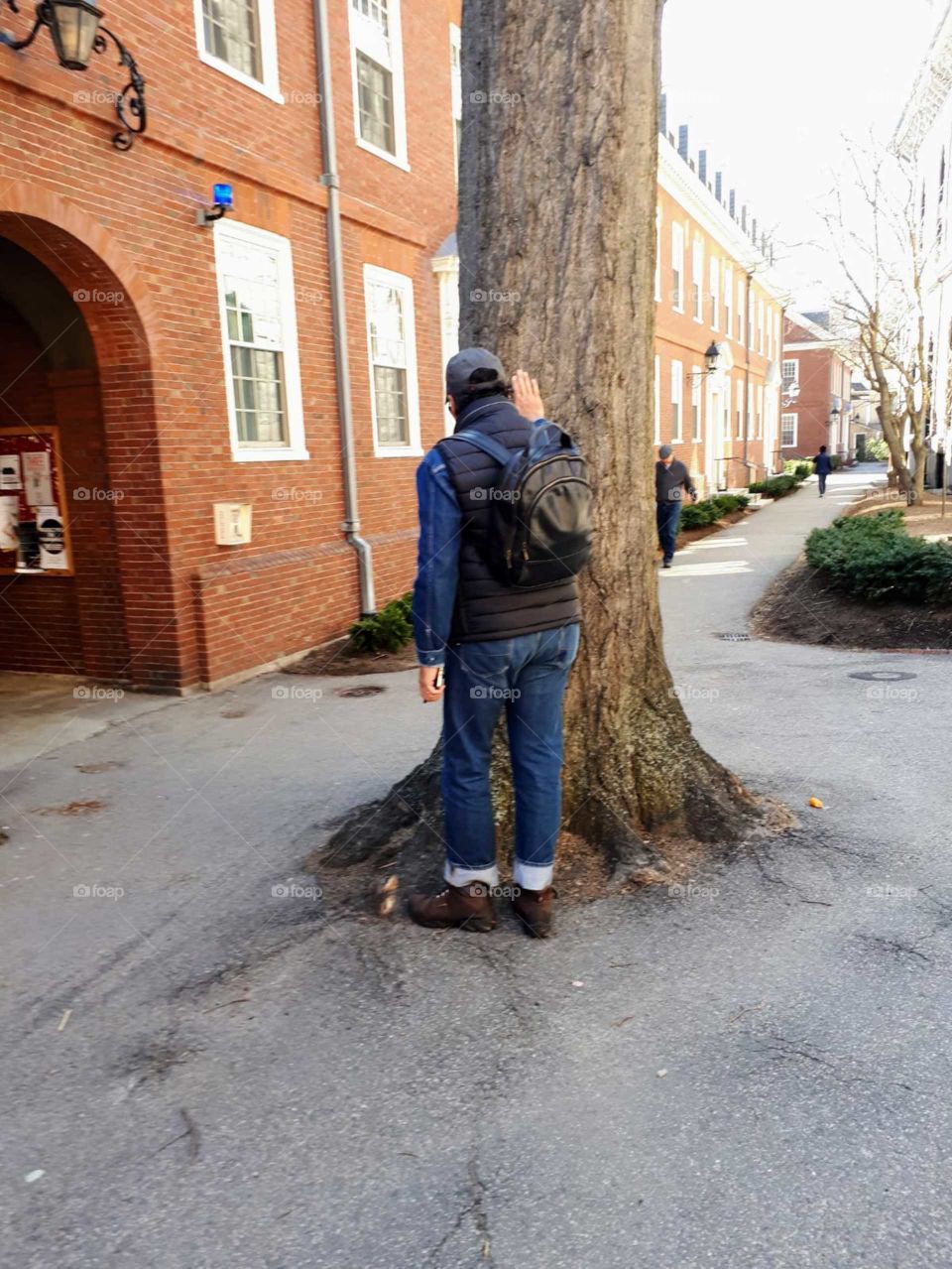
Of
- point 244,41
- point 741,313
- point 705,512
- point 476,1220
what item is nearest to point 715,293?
point 741,313

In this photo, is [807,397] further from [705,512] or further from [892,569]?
[892,569]

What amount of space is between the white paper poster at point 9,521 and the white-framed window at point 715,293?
28.2 metres

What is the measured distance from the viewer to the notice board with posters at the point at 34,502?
8695 mm

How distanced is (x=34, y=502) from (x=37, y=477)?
222 mm

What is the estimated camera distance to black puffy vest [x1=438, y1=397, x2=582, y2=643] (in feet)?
11.4

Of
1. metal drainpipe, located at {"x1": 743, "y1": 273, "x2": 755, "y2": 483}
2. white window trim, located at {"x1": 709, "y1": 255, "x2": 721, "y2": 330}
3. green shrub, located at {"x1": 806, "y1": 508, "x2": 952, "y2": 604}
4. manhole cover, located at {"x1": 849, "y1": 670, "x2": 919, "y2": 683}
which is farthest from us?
metal drainpipe, located at {"x1": 743, "y1": 273, "x2": 755, "y2": 483}

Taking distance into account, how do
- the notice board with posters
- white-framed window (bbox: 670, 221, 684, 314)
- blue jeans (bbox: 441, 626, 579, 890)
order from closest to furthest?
blue jeans (bbox: 441, 626, 579, 890) → the notice board with posters → white-framed window (bbox: 670, 221, 684, 314)

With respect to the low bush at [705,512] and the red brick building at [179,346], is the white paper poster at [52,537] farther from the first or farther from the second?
the low bush at [705,512]

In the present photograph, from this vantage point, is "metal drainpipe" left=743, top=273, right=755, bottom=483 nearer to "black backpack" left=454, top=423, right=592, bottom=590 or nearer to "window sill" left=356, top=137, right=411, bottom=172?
"window sill" left=356, top=137, right=411, bottom=172

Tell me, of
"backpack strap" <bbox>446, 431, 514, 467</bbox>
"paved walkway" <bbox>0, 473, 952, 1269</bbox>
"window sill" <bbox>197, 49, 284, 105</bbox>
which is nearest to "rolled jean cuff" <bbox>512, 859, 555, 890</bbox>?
"paved walkway" <bbox>0, 473, 952, 1269</bbox>

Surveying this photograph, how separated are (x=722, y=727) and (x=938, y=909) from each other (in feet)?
9.36

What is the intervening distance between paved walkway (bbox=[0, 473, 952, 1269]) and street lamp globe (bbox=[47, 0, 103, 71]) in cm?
520

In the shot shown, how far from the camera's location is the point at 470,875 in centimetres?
382

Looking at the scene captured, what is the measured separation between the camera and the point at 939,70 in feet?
84.1
